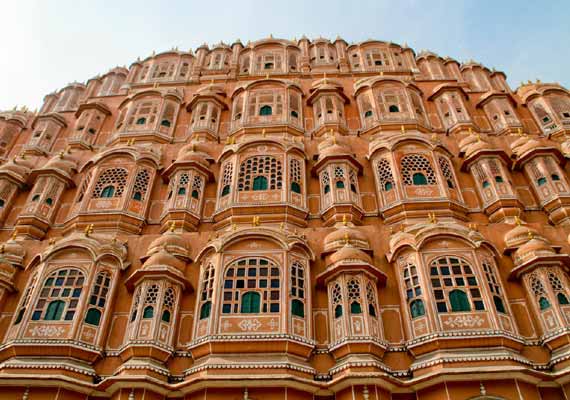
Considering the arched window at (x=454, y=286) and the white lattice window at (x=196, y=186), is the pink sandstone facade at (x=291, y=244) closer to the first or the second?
the arched window at (x=454, y=286)

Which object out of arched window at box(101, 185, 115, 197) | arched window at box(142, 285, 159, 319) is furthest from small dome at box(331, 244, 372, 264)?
arched window at box(101, 185, 115, 197)

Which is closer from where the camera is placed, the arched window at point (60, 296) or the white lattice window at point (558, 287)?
the white lattice window at point (558, 287)

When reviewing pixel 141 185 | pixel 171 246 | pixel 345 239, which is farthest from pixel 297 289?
pixel 141 185

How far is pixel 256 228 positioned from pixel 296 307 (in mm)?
3012

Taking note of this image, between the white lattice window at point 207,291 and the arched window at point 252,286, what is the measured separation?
19.1 inches

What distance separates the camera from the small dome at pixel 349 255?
15172 millimetres

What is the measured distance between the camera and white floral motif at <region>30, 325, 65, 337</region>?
14258mm

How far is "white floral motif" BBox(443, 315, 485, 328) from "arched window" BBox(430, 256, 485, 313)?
0.28 m

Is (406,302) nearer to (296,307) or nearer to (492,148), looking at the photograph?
(296,307)

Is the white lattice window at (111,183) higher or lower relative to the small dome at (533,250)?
higher

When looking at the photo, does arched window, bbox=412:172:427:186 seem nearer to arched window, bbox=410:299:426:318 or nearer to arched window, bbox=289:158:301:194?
arched window, bbox=289:158:301:194

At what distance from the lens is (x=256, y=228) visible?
53.6 ft

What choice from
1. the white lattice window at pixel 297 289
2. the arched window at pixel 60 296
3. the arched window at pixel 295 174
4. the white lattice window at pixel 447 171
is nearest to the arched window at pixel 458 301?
the white lattice window at pixel 297 289

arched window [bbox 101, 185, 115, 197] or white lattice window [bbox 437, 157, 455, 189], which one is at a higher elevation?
white lattice window [bbox 437, 157, 455, 189]
